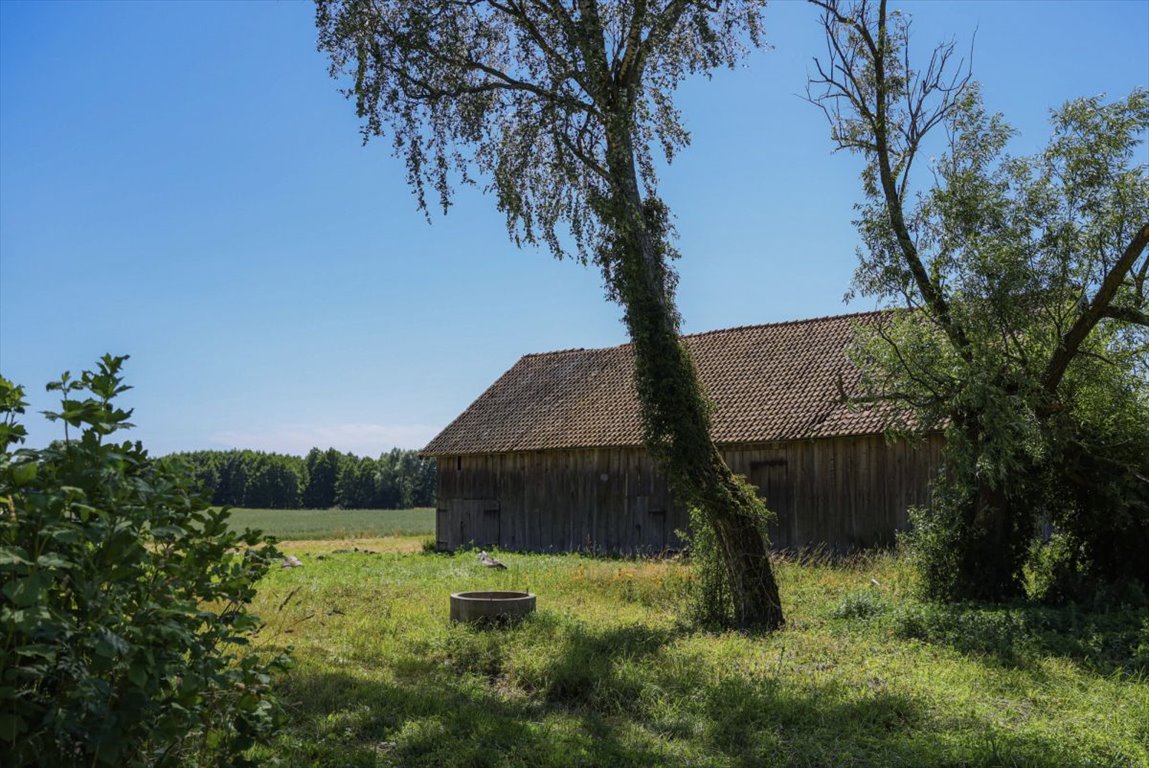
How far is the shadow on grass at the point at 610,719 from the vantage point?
21.4 feet

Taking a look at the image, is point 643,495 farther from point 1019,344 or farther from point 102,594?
point 102,594

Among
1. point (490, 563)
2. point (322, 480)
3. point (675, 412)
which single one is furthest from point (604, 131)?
point (322, 480)

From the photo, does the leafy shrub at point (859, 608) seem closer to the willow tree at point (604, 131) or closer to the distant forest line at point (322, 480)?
the willow tree at point (604, 131)

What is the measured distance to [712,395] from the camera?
24609 mm

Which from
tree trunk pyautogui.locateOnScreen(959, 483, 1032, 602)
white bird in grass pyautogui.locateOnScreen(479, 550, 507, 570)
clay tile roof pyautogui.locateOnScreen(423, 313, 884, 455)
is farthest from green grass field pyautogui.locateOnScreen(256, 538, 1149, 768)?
clay tile roof pyautogui.locateOnScreen(423, 313, 884, 455)

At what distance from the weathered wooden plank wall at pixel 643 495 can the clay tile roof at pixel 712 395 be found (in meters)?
0.48

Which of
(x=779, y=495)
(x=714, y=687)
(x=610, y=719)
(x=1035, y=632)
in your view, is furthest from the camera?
(x=779, y=495)

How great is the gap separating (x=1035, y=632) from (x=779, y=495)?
1102cm

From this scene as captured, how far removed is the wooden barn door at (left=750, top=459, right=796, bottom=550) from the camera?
21.4 meters

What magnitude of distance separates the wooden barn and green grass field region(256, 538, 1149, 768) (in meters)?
5.32

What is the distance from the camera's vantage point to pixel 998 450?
38.7ft

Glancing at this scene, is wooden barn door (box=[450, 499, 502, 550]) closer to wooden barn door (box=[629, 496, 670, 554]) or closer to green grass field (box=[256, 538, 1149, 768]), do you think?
wooden barn door (box=[629, 496, 670, 554])

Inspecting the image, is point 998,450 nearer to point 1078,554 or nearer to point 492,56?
point 1078,554

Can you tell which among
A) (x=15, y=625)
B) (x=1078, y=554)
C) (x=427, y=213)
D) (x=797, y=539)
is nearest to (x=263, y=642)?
(x=427, y=213)
